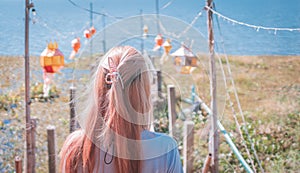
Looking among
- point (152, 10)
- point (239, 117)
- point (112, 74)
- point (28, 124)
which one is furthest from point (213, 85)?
point (239, 117)

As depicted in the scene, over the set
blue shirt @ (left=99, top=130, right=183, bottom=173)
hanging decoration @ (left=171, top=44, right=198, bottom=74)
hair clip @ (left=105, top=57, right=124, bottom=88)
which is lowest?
blue shirt @ (left=99, top=130, right=183, bottom=173)

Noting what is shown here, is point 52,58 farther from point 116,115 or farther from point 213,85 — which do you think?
point 116,115

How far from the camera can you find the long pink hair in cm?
78

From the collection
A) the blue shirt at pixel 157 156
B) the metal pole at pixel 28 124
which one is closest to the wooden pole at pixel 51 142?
the metal pole at pixel 28 124

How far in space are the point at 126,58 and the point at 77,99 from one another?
0.59 feet

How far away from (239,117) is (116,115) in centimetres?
244

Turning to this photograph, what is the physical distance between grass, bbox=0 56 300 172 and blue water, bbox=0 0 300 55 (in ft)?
0.97

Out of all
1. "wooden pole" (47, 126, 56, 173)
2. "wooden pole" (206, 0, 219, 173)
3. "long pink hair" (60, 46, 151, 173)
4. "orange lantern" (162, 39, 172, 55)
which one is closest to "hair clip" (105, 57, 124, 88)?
"long pink hair" (60, 46, 151, 173)

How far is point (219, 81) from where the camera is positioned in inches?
69.8

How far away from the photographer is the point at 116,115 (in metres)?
0.79

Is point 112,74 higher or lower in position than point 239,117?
higher

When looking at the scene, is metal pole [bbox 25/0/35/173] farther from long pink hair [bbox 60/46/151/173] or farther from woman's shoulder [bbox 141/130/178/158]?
woman's shoulder [bbox 141/130/178/158]

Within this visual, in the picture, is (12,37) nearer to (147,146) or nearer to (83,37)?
(83,37)

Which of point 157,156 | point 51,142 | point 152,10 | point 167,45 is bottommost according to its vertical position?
point 51,142
